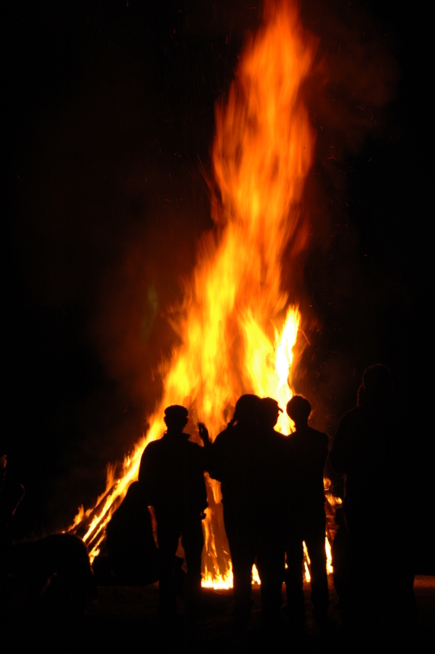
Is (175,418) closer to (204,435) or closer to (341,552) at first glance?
(204,435)

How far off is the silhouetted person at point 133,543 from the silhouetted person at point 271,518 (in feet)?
3.11

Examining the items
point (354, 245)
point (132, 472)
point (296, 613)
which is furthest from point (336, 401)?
point (296, 613)

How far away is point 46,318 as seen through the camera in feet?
52.4

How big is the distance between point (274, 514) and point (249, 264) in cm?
755

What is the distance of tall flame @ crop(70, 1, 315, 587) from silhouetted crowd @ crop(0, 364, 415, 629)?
4396mm

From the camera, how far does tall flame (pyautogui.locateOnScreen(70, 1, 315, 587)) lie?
29.6 ft

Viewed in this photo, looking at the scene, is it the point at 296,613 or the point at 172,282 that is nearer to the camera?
the point at 296,613

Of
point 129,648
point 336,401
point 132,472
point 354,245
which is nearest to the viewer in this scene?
point 129,648

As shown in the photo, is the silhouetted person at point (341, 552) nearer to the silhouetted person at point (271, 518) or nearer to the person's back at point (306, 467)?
the person's back at point (306, 467)

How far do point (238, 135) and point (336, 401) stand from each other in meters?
10.2

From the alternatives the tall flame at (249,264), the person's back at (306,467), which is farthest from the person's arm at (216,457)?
the tall flame at (249,264)

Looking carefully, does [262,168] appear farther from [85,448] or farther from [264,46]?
[85,448]

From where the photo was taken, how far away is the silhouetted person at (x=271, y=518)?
359cm

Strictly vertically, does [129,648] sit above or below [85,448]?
below
